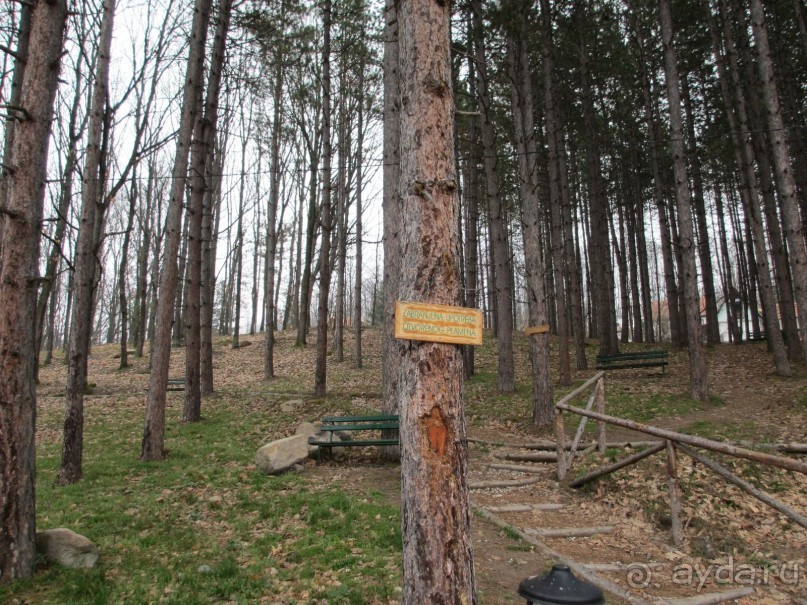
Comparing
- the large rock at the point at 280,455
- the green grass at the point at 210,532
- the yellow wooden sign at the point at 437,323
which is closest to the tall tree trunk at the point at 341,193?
the large rock at the point at 280,455

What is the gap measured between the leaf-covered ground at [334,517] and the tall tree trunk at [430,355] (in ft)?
5.14

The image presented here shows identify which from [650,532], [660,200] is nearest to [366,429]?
[650,532]

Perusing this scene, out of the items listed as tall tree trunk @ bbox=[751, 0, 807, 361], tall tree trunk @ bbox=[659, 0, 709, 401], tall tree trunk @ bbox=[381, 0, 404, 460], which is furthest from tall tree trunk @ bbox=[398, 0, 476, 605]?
tall tree trunk @ bbox=[751, 0, 807, 361]

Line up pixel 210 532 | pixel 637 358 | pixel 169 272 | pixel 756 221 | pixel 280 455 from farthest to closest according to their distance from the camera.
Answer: pixel 637 358, pixel 756 221, pixel 169 272, pixel 280 455, pixel 210 532

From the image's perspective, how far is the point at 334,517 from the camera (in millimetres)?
5418

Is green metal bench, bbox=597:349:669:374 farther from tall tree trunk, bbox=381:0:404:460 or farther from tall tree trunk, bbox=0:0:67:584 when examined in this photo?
tall tree trunk, bbox=0:0:67:584

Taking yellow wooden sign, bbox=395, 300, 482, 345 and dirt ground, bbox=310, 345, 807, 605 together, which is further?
dirt ground, bbox=310, 345, 807, 605

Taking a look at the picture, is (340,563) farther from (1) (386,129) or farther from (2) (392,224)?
(1) (386,129)

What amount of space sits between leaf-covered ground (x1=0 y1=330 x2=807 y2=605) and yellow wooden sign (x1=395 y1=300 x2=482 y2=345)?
2.35m

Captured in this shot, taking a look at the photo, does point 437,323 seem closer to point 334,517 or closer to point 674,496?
point 334,517

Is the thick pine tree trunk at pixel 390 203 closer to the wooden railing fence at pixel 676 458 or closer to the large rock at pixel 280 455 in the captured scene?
the large rock at pixel 280 455

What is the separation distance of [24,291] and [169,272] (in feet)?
12.0

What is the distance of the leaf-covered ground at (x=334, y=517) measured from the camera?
409cm

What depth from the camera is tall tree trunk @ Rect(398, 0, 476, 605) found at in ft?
8.21
